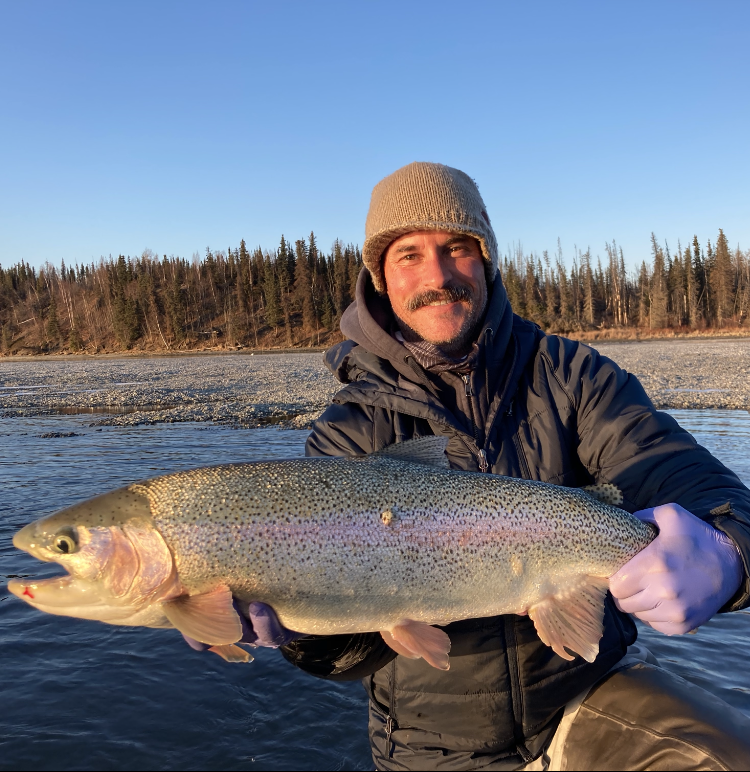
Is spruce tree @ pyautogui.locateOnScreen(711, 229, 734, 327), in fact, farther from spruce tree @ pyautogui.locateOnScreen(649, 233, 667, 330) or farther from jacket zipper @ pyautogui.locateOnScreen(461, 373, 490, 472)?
jacket zipper @ pyautogui.locateOnScreen(461, 373, 490, 472)

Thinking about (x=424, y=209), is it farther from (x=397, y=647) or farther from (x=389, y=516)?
(x=397, y=647)

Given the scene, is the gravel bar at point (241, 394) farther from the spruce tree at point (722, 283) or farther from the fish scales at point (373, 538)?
the spruce tree at point (722, 283)

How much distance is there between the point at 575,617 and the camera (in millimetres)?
2328

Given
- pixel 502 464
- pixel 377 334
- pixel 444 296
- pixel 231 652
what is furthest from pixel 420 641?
pixel 444 296

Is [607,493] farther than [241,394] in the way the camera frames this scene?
No

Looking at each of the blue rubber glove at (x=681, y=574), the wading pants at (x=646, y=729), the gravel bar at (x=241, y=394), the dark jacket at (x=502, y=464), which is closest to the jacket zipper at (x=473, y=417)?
the dark jacket at (x=502, y=464)

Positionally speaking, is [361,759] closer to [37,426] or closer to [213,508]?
[213,508]

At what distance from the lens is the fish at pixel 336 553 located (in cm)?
221

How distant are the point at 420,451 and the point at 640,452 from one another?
1.01 meters

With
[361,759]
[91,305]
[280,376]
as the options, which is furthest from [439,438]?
[91,305]

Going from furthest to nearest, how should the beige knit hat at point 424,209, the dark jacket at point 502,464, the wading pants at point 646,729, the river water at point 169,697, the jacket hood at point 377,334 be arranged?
the river water at point 169,697 < the beige knit hat at point 424,209 < the jacket hood at point 377,334 < the dark jacket at point 502,464 < the wading pants at point 646,729

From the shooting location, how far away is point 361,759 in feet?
11.8

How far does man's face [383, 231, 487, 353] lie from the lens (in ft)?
10.2

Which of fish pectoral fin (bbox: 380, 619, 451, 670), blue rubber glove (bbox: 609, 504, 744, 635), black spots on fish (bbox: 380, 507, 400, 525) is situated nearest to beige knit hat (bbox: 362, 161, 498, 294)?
black spots on fish (bbox: 380, 507, 400, 525)
